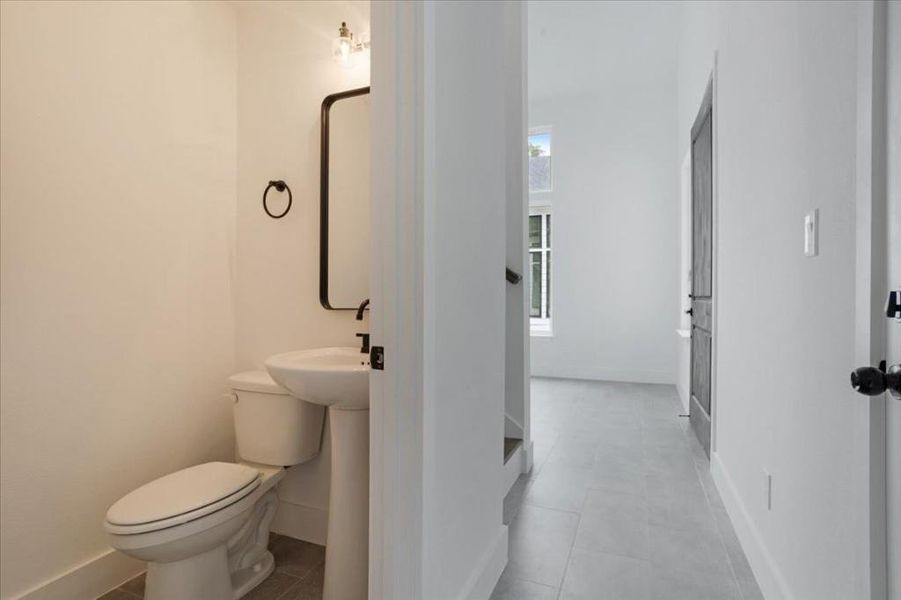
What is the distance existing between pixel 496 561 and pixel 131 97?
2.24m

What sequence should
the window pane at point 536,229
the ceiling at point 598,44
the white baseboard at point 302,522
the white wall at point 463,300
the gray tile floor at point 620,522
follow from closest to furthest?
the white wall at point 463,300 < the gray tile floor at point 620,522 < the white baseboard at point 302,522 < the ceiling at point 598,44 < the window pane at point 536,229

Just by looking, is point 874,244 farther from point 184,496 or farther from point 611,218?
point 611,218

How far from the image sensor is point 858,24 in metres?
0.92

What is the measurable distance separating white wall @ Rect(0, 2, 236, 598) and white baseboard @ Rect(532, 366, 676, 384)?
4.07m

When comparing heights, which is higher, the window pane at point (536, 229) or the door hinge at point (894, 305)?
the window pane at point (536, 229)

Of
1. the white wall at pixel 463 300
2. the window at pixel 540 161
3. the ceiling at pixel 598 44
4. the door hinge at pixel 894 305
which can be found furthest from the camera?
the window at pixel 540 161

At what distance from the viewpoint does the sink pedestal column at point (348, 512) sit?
1512mm

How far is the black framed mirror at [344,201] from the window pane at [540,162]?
13.1ft

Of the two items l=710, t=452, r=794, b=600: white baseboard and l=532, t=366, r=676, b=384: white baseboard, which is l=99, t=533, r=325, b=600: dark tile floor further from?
l=532, t=366, r=676, b=384: white baseboard

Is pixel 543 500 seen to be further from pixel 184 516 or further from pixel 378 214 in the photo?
pixel 378 214

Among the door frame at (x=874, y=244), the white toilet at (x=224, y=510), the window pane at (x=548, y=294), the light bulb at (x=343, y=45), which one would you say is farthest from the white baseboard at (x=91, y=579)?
the window pane at (x=548, y=294)

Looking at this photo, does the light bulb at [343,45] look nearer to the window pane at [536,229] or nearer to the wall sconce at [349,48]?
the wall sconce at [349,48]

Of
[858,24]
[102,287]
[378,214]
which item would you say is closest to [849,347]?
[858,24]

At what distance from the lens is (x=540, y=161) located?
18.6ft
